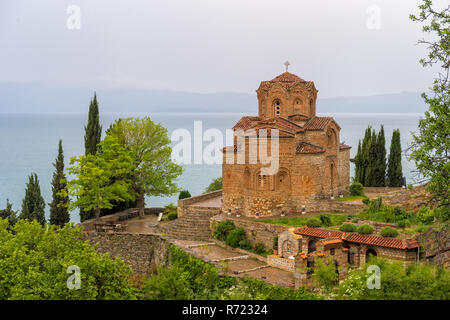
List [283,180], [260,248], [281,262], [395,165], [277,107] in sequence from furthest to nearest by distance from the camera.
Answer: [395,165] → [277,107] → [283,180] → [260,248] → [281,262]

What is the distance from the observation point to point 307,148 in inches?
1243

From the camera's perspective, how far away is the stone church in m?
30.9

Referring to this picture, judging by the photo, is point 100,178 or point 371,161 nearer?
point 100,178

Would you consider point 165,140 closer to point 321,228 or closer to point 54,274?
point 321,228

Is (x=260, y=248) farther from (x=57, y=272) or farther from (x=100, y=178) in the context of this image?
(x=100, y=178)

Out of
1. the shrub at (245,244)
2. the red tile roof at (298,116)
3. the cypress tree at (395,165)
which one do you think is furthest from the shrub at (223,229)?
the cypress tree at (395,165)

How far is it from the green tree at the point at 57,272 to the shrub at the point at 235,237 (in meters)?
9.93

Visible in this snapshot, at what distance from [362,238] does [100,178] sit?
67.3 ft

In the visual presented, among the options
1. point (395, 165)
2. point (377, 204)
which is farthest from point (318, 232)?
point (395, 165)

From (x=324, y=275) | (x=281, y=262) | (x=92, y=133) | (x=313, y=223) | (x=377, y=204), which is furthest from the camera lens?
(x=92, y=133)

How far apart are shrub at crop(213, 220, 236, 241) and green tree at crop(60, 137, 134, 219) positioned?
949 cm

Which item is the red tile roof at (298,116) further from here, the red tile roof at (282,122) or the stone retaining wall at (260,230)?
the stone retaining wall at (260,230)
